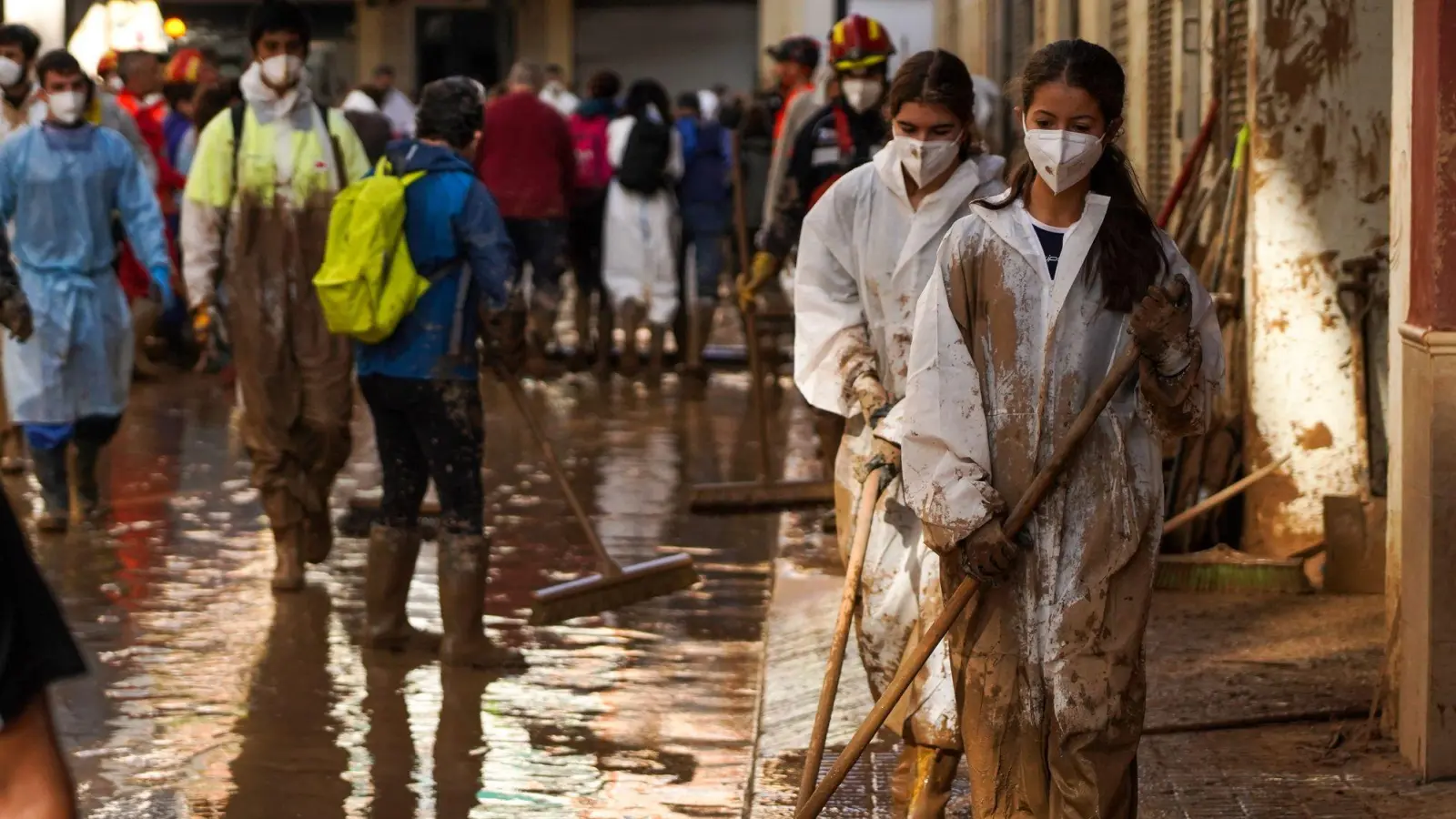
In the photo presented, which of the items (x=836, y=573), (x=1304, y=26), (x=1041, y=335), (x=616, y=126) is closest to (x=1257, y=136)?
(x=1304, y=26)

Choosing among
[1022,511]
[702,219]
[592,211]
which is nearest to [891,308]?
[1022,511]

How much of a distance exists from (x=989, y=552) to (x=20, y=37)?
7.41 m

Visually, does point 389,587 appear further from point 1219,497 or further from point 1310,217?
point 1310,217

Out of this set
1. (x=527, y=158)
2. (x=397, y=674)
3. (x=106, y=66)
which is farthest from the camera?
(x=106, y=66)

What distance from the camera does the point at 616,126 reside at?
16.4m

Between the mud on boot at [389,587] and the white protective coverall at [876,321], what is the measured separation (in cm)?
211

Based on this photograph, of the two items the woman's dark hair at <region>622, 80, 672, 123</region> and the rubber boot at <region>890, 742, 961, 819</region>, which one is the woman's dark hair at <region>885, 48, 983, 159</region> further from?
the woman's dark hair at <region>622, 80, 672, 123</region>

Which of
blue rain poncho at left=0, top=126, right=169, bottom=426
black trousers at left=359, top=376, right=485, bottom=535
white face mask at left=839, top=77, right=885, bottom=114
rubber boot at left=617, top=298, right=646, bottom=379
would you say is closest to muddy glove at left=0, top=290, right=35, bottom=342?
blue rain poncho at left=0, top=126, right=169, bottom=426

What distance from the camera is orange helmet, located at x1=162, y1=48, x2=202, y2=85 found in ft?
55.3

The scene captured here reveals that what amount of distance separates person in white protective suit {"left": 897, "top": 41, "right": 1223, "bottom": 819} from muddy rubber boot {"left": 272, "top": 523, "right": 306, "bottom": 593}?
4570 millimetres

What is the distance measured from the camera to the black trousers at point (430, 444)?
24.0ft

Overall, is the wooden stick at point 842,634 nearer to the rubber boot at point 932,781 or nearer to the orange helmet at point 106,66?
the rubber boot at point 932,781

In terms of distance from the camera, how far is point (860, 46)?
9.19m

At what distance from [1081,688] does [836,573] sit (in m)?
4.39
